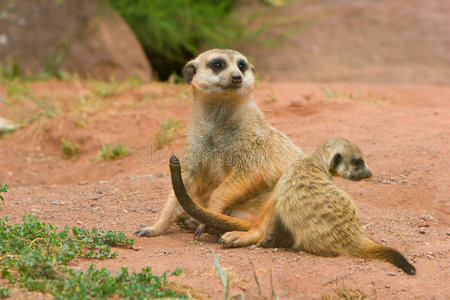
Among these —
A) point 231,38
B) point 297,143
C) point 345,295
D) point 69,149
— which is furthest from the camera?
point 231,38

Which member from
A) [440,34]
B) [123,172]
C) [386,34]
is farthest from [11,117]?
[440,34]

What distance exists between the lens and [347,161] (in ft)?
10.8

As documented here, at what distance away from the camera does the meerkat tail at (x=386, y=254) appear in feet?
9.60

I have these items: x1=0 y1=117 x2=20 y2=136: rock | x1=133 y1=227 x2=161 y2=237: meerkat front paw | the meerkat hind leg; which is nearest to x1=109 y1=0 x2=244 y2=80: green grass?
x1=0 y1=117 x2=20 y2=136: rock

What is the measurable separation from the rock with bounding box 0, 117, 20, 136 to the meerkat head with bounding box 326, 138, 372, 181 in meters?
Result: 4.36

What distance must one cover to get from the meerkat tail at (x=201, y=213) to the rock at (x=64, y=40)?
5.75 meters

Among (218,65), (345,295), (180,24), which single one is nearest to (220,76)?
(218,65)

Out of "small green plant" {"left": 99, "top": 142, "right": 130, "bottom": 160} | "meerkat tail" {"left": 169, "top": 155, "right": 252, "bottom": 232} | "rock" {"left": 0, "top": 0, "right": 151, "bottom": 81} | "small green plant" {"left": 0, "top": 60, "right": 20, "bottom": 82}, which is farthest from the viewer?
"rock" {"left": 0, "top": 0, "right": 151, "bottom": 81}

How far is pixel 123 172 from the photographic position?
5375 millimetres

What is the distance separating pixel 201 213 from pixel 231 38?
633cm

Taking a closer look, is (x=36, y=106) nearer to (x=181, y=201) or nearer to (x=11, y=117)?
(x=11, y=117)

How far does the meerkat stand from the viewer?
3676 millimetres

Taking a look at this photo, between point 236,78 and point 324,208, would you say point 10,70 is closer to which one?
point 236,78

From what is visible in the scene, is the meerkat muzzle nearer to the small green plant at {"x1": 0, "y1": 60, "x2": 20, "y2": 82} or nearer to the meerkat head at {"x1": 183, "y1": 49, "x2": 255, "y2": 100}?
the meerkat head at {"x1": 183, "y1": 49, "x2": 255, "y2": 100}
